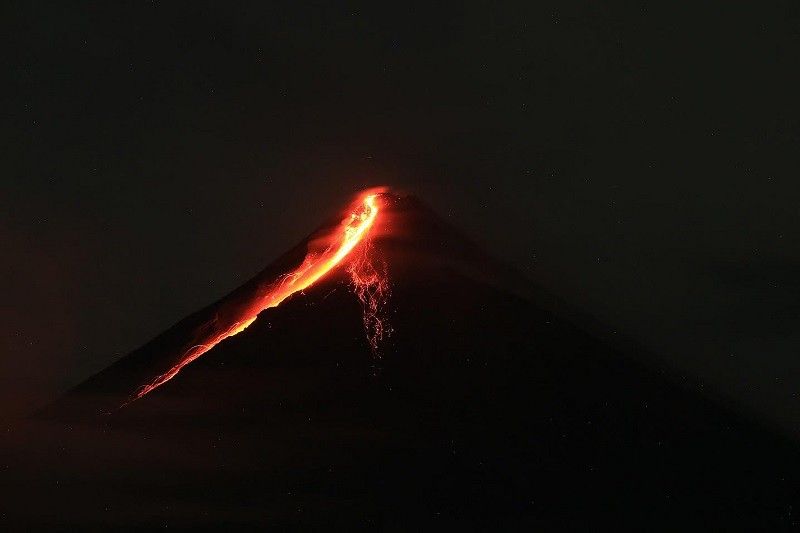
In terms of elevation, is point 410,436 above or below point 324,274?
below

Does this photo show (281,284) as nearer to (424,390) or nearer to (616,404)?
(424,390)

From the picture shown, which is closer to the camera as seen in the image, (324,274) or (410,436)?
(410,436)

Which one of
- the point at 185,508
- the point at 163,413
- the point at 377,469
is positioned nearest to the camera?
the point at 185,508

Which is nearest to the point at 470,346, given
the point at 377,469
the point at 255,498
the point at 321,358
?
the point at 321,358

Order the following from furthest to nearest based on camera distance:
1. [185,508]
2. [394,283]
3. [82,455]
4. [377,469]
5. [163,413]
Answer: [394,283]
[163,413]
[82,455]
[377,469]
[185,508]

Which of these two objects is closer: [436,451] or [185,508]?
[185,508]

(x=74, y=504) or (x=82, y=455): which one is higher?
(x=82, y=455)
